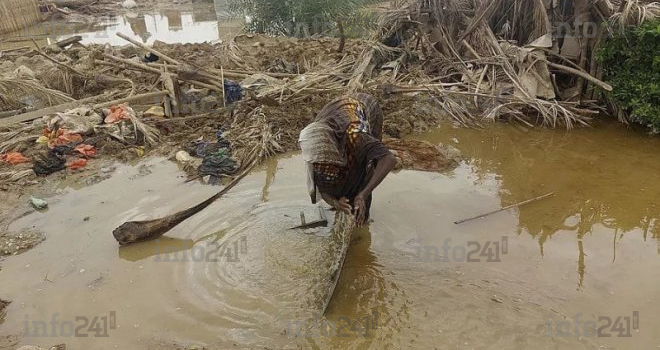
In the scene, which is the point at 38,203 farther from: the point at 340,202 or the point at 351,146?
the point at 351,146

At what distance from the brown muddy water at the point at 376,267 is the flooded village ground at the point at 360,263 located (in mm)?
14

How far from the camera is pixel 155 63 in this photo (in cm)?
837

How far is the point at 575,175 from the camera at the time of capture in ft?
17.8

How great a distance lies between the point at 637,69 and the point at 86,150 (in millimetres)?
7157

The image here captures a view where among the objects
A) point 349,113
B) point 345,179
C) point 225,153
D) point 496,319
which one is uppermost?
point 349,113

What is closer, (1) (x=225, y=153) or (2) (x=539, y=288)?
(2) (x=539, y=288)

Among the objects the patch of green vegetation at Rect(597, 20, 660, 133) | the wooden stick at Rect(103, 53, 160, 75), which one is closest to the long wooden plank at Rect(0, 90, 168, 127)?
the wooden stick at Rect(103, 53, 160, 75)

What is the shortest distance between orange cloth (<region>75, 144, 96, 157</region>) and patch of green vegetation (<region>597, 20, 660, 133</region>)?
6.75m

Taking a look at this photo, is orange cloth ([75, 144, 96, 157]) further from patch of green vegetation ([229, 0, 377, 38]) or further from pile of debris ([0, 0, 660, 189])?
patch of green vegetation ([229, 0, 377, 38])

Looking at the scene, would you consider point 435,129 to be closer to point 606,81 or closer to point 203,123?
point 606,81

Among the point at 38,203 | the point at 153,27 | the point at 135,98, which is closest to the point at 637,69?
the point at 135,98

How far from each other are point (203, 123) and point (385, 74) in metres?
3.22

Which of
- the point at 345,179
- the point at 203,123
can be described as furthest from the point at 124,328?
the point at 203,123

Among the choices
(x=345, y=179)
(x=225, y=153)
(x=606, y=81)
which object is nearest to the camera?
(x=345, y=179)
